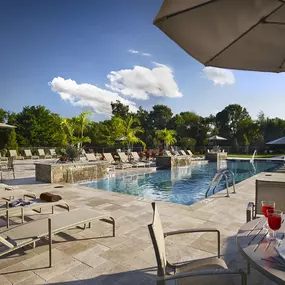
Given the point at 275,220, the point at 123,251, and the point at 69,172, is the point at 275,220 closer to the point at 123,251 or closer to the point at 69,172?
the point at 123,251

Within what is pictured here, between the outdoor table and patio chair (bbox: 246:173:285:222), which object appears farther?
patio chair (bbox: 246:173:285:222)

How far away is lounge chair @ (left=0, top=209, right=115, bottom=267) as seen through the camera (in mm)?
2605

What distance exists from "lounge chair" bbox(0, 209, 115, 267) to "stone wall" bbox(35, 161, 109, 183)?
204 inches

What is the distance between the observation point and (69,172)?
8789 millimetres

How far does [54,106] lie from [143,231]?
3129 centimetres

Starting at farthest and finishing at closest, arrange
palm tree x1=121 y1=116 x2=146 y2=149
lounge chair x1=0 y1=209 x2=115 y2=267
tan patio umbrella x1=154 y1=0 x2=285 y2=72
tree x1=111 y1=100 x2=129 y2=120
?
tree x1=111 y1=100 x2=129 y2=120
palm tree x1=121 y1=116 x2=146 y2=149
lounge chair x1=0 y1=209 x2=115 y2=267
tan patio umbrella x1=154 y1=0 x2=285 y2=72

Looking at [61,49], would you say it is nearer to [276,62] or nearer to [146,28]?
[146,28]

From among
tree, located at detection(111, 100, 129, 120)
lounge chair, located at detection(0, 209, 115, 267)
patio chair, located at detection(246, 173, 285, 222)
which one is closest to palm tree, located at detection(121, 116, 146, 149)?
tree, located at detection(111, 100, 129, 120)

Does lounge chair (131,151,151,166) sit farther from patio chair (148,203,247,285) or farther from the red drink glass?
the red drink glass

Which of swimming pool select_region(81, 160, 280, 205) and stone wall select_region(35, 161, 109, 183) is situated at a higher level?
stone wall select_region(35, 161, 109, 183)

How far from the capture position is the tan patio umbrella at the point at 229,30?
1.95 m

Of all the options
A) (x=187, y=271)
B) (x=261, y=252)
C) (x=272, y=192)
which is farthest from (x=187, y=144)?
(x=261, y=252)

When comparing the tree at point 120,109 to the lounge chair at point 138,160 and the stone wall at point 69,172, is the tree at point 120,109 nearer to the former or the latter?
the lounge chair at point 138,160

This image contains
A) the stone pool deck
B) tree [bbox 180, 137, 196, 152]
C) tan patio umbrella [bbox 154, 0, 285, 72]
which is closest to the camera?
tan patio umbrella [bbox 154, 0, 285, 72]
